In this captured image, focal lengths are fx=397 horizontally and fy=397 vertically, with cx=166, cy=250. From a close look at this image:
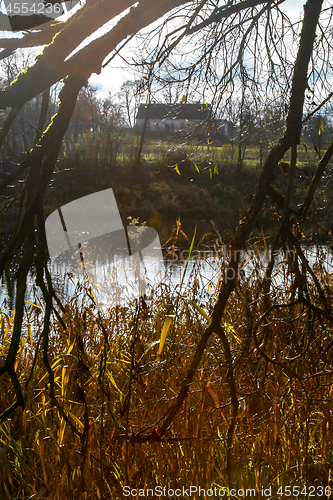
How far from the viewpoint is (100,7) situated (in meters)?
1.48

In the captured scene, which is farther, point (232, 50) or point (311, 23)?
point (232, 50)

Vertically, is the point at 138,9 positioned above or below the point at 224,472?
above

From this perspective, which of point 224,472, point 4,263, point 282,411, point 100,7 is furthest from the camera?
point 282,411

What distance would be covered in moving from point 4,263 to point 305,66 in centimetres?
149

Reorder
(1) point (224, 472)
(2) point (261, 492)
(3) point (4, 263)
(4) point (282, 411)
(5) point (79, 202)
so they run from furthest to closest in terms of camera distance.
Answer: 1. (5) point (79, 202)
2. (4) point (282, 411)
3. (1) point (224, 472)
4. (2) point (261, 492)
5. (3) point (4, 263)

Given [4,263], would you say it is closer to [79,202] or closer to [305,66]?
[305,66]

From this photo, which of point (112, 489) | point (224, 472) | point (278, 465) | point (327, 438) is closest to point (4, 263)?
point (112, 489)

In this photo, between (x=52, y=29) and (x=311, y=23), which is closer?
(x=311, y=23)

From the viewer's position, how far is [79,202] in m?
19.7

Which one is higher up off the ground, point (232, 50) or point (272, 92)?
point (232, 50)

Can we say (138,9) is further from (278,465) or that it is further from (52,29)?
(278,465)

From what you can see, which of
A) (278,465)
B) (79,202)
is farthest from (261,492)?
(79,202)

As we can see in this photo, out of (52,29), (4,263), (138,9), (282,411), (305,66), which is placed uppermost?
(52,29)

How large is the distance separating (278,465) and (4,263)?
1550 millimetres
